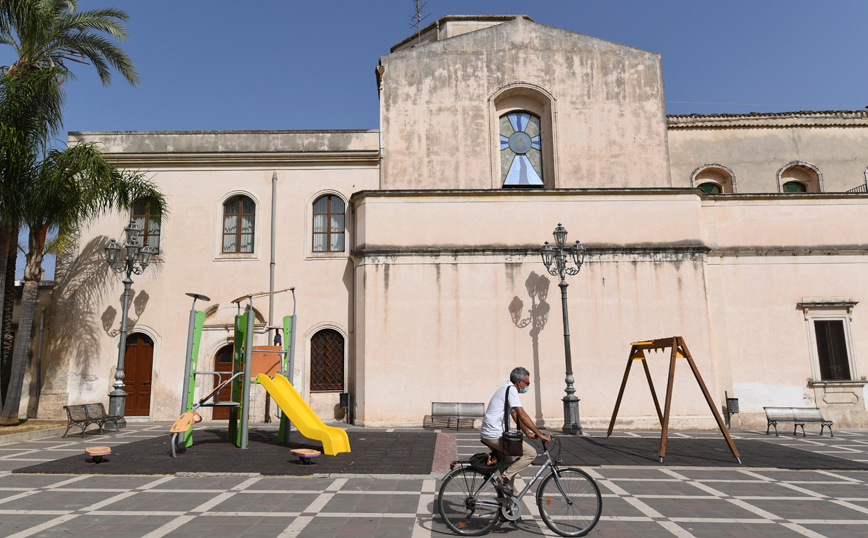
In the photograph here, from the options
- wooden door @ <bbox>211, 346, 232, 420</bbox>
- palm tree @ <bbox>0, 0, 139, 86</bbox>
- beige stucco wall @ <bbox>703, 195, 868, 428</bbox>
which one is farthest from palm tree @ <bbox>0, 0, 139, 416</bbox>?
beige stucco wall @ <bbox>703, 195, 868, 428</bbox>

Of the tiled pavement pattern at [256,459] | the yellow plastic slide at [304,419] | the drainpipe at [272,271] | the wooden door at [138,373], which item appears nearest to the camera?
the tiled pavement pattern at [256,459]

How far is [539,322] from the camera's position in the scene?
16.4 meters

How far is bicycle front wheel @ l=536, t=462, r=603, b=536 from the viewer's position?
605cm

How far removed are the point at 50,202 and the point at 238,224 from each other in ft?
16.2

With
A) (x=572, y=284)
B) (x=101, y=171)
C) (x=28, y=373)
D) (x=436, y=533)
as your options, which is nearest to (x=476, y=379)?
(x=572, y=284)

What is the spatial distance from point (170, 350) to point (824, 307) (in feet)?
61.8

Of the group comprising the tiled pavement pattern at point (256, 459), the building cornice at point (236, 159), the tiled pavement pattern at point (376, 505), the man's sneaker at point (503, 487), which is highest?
the building cornice at point (236, 159)

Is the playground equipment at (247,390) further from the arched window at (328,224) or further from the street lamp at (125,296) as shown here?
the arched window at (328,224)

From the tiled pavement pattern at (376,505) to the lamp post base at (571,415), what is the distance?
4334mm

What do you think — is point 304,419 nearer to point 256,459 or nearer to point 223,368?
point 256,459

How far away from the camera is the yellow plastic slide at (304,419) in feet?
35.6

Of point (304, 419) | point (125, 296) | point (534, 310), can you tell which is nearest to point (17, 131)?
point (125, 296)

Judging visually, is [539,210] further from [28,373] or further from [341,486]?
[28,373]

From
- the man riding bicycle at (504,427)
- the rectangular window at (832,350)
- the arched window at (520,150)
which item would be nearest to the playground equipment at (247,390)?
the man riding bicycle at (504,427)
